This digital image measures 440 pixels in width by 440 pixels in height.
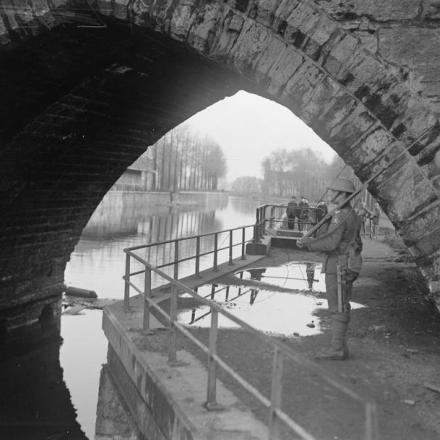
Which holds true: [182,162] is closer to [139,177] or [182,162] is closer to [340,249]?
[139,177]

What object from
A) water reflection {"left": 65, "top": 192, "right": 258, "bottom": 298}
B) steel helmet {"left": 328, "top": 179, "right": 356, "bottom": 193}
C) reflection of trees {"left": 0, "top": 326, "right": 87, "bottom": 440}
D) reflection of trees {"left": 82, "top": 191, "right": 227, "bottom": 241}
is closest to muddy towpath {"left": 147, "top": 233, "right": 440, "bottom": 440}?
steel helmet {"left": 328, "top": 179, "right": 356, "bottom": 193}

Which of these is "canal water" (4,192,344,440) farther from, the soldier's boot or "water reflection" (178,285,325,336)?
the soldier's boot

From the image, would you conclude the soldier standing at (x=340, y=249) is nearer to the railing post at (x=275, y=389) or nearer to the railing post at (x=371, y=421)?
the railing post at (x=275, y=389)

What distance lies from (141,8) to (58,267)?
7.57m

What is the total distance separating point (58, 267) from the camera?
12.1 meters

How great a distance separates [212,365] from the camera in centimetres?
479

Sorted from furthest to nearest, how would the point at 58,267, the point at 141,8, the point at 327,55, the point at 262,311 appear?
the point at 58,267, the point at 262,311, the point at 141,8, the point at 327,55

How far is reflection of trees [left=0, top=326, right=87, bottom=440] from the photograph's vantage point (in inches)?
330

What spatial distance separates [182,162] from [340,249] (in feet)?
269

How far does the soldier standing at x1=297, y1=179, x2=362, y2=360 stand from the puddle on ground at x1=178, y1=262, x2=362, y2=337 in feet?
5.52

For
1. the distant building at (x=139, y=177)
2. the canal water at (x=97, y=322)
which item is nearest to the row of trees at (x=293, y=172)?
the distant building at (x=139, y=177)

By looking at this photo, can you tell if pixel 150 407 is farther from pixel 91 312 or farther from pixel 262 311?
pixel 91 312

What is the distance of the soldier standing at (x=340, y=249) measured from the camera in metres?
6.10

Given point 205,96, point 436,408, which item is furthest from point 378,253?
point 436,408
